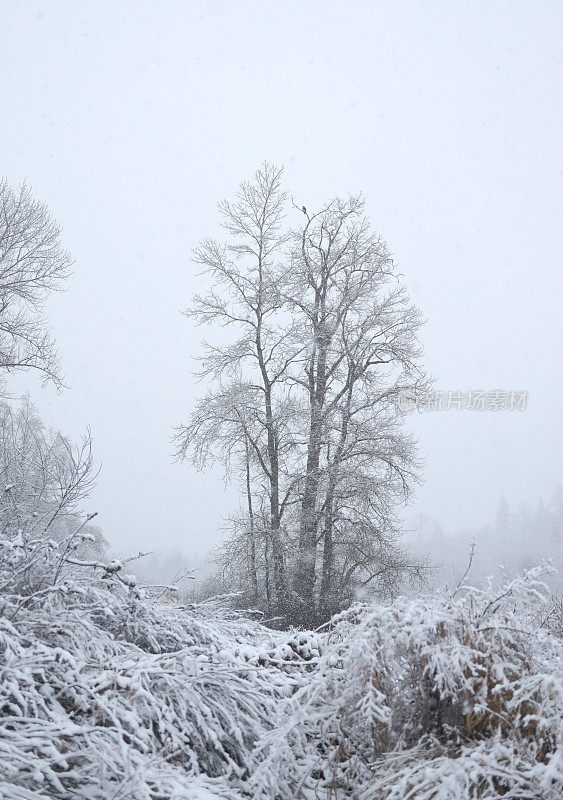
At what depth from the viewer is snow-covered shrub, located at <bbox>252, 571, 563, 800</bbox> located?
2.19 metres

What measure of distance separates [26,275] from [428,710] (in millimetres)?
11744

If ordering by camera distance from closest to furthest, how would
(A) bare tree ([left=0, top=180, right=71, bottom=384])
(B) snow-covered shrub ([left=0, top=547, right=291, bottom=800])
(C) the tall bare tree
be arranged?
(B) snow-covered shrub ([left=0, top=547, right=291, bottom=800]) < (A) bare tree ([left=0, top=180, right=71, bottom=384]) < (C) the tall bare tree

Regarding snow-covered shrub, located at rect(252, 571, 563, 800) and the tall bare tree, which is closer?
snow-covered shrub, located at rect(252, 571, 563, 800)

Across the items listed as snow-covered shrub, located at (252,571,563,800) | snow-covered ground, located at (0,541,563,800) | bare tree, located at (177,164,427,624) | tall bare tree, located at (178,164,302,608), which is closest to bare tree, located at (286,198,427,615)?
bare tree, located at (177,164,427,624)

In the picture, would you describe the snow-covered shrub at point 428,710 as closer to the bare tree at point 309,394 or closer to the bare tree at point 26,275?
the bare tree at point 309,394

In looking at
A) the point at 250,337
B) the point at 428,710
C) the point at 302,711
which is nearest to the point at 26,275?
the point at 250,337

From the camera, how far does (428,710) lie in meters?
2.65

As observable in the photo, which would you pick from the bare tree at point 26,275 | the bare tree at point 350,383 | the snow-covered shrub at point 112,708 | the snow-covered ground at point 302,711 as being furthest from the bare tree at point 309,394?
the snow-covered ground at point 302,711

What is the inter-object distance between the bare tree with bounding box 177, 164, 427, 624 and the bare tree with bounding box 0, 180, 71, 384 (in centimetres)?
337

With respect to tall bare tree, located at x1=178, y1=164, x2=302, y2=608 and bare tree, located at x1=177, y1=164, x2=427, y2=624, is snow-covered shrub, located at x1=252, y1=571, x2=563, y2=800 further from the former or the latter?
tall bare tree, located at x1=178, y1=164, x2=302, y2=608

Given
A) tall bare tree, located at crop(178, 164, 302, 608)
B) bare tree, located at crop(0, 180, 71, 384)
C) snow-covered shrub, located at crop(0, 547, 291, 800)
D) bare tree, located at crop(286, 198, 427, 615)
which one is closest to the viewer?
snow-covered shrub, located at crop(0, 547, 291, 800)

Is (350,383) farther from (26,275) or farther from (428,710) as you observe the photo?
(428,710)

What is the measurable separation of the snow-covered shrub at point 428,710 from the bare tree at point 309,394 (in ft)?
28.7

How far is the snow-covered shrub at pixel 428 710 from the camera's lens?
7.20 feet
